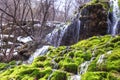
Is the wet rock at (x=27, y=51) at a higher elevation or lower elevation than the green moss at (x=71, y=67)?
→ lower

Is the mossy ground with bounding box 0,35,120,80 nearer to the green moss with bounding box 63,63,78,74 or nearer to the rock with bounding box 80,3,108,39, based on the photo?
the green moss with bounding box 63,63,78,74

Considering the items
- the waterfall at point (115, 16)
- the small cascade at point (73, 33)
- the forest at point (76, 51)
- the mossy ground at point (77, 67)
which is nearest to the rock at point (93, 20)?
the forest at point (76, 51)

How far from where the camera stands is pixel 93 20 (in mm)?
13094

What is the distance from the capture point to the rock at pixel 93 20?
42.2ft

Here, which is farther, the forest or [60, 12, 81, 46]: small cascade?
[60, 12, 81, 46]: small cascade

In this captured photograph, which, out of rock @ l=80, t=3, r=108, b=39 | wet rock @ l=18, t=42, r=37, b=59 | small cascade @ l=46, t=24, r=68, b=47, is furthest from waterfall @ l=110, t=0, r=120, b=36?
wet rock @ l=18, t=42, r=37, b=59

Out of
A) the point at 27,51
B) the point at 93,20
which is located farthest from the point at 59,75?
the point at 27,51

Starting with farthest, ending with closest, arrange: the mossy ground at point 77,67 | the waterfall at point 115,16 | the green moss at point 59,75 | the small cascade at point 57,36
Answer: the small cascade at point 57,36 < the waterfall at point 115,16 < the green moss at point 59,75 < the mossy ground at point 77,67

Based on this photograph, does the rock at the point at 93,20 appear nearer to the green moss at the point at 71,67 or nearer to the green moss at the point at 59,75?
the green moss at the point at 71,67

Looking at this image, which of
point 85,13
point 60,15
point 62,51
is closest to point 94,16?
point 85,13

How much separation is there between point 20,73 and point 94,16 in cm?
727

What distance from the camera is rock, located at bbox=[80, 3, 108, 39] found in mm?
12867

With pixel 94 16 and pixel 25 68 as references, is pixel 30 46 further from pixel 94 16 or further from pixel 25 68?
pixel 25 68

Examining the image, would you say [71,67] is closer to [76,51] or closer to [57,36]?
[76,51]
